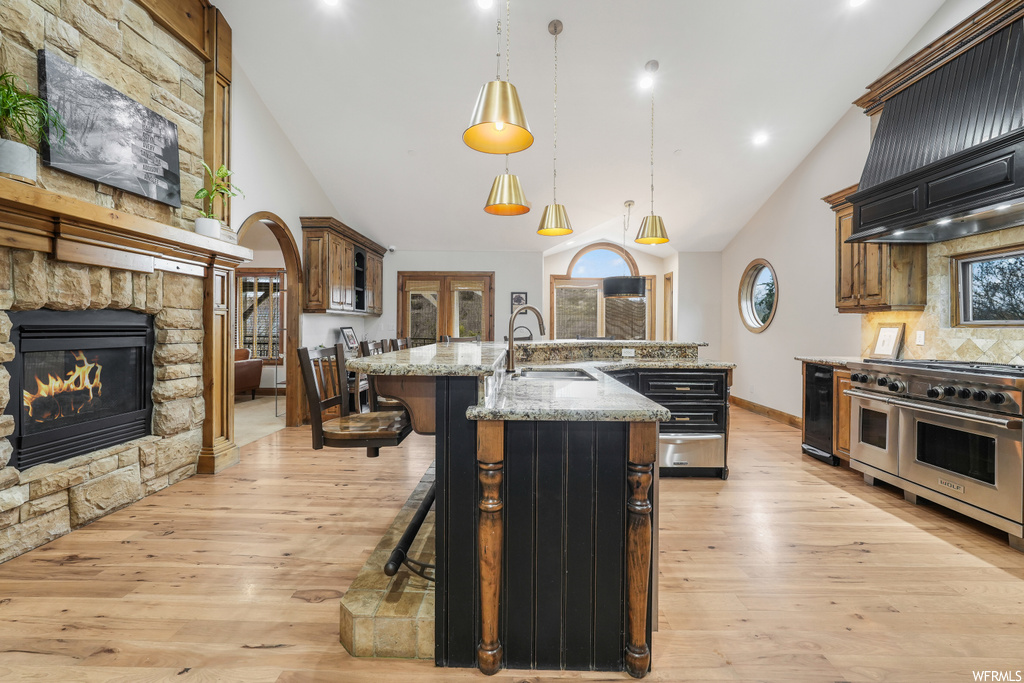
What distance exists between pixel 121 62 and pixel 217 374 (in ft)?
6.99

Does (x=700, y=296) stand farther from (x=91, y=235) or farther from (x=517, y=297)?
(x=91, y=235)

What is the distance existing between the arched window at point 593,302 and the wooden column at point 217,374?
5.89 meters

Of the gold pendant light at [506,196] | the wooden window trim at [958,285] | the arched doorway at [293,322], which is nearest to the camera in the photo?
the gold pendant light at [506,196]

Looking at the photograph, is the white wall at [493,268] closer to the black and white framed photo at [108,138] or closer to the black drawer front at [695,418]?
the black drawer front at [695,418]

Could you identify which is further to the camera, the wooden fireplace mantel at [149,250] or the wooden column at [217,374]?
the wooden column at [217,374]

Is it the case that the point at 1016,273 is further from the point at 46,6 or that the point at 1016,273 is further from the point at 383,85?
the point at 46,6

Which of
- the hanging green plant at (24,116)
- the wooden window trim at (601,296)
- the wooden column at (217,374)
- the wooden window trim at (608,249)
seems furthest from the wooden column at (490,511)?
the wooden window trim at (608,249)

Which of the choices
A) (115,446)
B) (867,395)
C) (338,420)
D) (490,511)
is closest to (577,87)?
(867,395)

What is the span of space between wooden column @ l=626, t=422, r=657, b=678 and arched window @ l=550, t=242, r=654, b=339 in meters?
7.32

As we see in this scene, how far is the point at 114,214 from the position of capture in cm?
254

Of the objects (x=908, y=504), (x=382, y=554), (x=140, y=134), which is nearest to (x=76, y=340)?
(x=140, y=134)

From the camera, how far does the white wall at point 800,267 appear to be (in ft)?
15.0

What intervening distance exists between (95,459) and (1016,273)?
19.0ft

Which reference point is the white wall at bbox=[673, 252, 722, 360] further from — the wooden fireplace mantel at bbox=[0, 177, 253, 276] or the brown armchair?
the brown armchair
